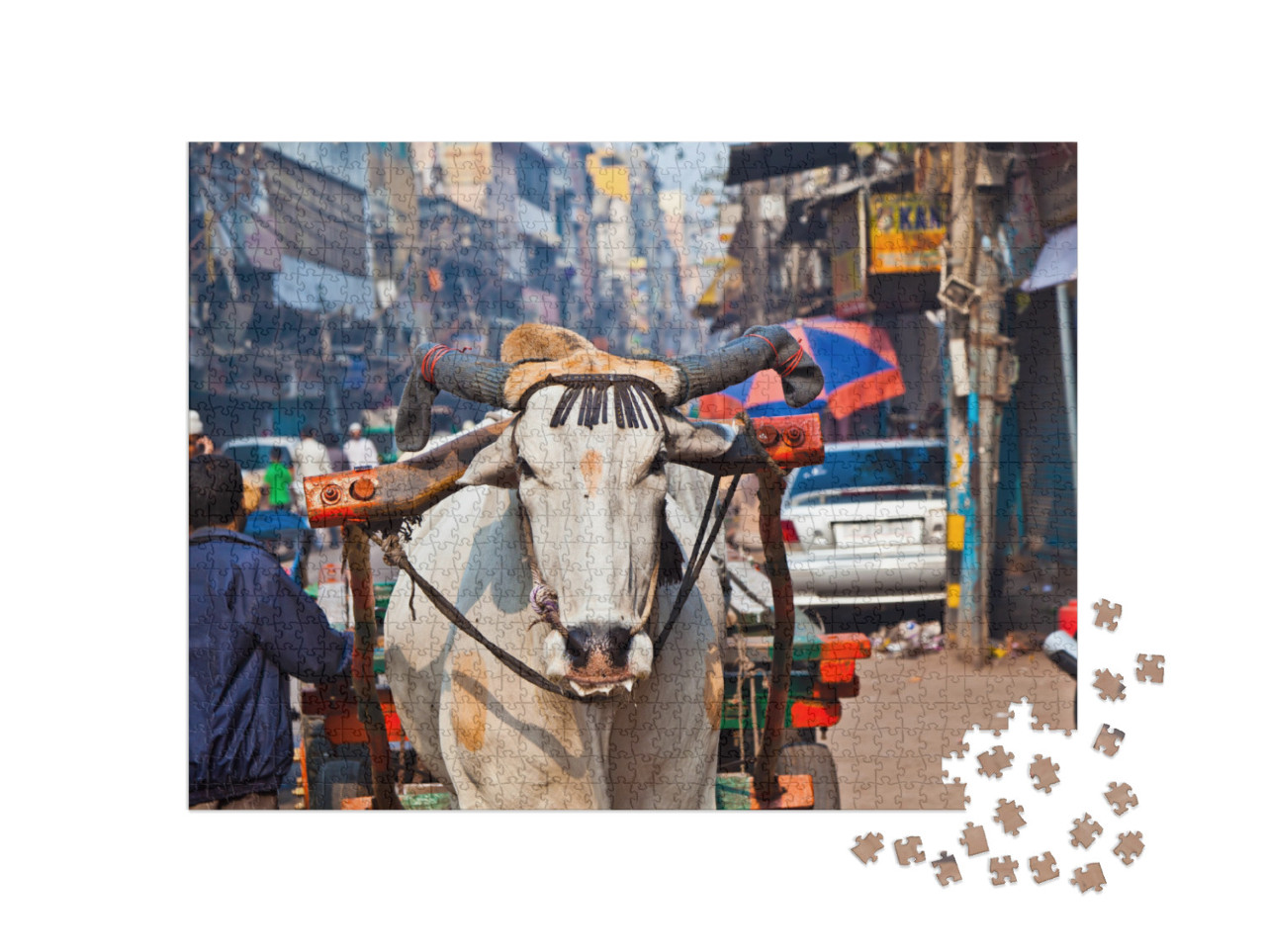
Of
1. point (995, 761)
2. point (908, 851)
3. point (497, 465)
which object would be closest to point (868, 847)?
point (908, 851)

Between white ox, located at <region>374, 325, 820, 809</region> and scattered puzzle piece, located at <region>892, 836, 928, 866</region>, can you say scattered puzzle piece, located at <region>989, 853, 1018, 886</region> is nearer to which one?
scattered puzzle piece, located at <region>892, 836, 928, 866</region>

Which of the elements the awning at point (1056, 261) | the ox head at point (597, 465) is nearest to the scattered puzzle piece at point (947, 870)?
the ox head at point (597, 465)

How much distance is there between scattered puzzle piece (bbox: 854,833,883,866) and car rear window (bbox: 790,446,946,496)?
202 centimetres

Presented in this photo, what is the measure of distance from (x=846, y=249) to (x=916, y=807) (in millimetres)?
3087

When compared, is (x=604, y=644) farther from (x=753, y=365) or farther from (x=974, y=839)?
(x=974, y=839)

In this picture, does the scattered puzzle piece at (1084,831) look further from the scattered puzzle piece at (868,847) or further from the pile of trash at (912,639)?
the pile of trash at (912,639)

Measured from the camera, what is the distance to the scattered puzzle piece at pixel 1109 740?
191 inches

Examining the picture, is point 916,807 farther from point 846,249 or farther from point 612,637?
point 846,249

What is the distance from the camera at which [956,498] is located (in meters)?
6.11

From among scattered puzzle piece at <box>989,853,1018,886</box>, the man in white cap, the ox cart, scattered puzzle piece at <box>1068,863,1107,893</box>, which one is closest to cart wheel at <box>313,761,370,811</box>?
the ox cart

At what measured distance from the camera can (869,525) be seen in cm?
583

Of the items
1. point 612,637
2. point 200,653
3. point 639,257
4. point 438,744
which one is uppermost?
point 639,257

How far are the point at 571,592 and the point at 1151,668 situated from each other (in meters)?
3.06

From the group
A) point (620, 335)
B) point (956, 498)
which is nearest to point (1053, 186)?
point (956, 498)
